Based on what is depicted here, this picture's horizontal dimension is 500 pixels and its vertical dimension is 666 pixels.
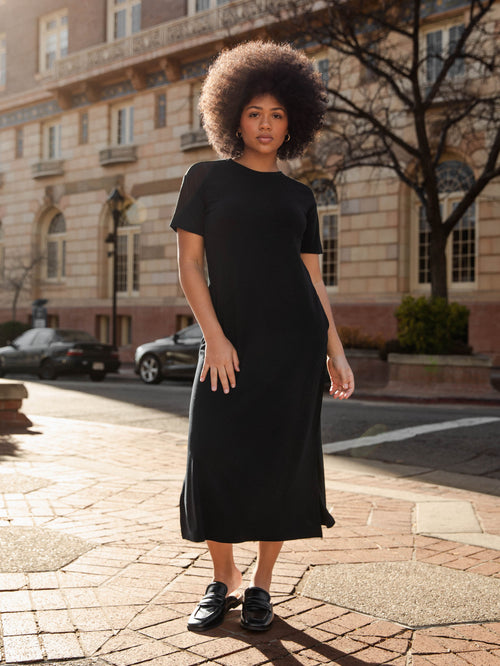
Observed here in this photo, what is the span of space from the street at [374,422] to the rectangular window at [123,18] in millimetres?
20457

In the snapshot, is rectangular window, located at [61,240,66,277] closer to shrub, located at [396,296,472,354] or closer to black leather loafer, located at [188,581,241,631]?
shrub, located at [396,296,472,354]

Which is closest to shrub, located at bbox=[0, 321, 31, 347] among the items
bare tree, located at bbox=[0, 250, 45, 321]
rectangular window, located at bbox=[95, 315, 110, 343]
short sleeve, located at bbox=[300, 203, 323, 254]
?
bare tree, located at bbox=[0, 250, 45, 321]

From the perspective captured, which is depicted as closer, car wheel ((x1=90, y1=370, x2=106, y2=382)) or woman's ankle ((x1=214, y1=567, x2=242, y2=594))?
woman's ankle ((x1=214, y1=567, x2=242, y2=594))

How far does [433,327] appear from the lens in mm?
15820

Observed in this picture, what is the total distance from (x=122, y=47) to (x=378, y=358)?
18.7 m

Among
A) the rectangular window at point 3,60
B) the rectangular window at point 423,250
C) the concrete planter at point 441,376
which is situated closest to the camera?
the concrete planter at point 441,376

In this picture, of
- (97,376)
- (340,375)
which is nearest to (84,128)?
(97,376)

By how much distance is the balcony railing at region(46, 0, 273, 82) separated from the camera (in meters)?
24.7

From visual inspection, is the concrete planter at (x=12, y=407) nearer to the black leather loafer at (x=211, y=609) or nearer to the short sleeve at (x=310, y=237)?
the black leather loafer at (x=211, y=609)

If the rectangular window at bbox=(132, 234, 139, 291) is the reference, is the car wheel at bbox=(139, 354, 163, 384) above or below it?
below

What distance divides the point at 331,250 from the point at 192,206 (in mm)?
21156

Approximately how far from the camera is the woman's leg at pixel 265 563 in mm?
2957

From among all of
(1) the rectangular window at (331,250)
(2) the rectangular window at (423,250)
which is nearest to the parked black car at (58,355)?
(1) the rectangular window at (331,250)

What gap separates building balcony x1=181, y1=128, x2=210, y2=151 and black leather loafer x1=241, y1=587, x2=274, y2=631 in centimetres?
2458
